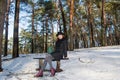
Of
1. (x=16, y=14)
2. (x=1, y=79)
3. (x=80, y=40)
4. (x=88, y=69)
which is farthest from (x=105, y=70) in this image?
(x=80, y=40)

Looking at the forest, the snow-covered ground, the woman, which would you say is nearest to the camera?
the snow-covered ground

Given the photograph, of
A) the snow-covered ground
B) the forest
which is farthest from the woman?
the forest

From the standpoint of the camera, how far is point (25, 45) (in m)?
54.9

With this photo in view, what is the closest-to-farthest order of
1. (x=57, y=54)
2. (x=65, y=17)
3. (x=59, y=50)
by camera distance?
1. (x=57, y=54)
2. (x=59, y=50)
3. (x=65, y=17)

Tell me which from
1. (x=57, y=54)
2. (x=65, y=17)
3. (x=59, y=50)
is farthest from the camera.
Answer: (x=65, y=17)

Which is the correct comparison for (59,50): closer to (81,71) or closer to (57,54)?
(57,54)

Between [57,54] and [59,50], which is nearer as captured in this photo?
[57,54]

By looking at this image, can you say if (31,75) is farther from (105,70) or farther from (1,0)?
(1,0)

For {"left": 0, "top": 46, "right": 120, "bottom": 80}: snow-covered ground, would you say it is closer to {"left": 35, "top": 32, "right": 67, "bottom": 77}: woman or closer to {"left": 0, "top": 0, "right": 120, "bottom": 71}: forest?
{"left": 35, "top": 32, "right": 67, "bottom": 77}: woman

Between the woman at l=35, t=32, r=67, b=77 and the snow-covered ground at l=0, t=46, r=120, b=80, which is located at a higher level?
the woman at l=35, t=32, r=67, b=77

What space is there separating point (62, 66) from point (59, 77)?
1653 millimetres

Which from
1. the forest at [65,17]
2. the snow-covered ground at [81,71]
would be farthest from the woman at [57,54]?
the forest at [65,17]

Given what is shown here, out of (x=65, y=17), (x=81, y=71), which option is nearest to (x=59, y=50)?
(x=81, y=71)

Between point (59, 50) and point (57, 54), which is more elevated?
point (59, 50)
